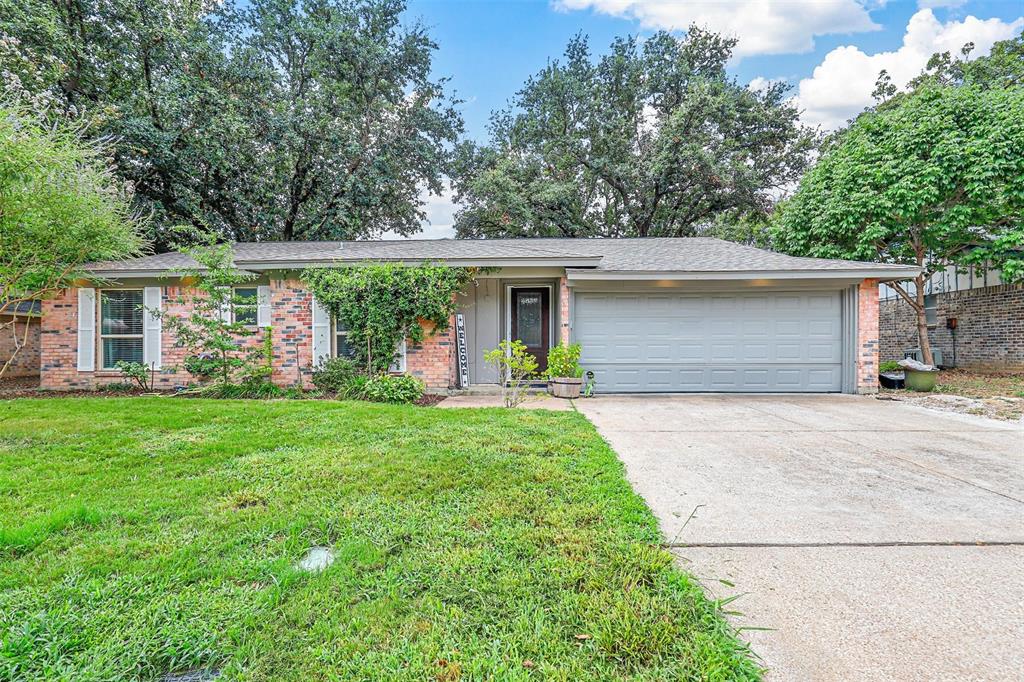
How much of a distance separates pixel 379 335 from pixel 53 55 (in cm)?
1140

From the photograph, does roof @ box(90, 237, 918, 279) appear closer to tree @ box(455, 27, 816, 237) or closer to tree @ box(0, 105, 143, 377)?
tree @ box(0, 105, 143, 377)

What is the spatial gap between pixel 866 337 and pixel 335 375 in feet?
Result: 31.2

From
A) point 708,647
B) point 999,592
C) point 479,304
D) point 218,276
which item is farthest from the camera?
point 479,304

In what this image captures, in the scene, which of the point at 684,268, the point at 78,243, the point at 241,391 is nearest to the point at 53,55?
the point at 78,243

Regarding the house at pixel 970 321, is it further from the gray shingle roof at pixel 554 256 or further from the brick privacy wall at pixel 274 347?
the brick privacy wall at pixel 274 347

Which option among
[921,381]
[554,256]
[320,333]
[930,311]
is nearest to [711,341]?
[554,256]

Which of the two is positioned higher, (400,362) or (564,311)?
(564,311)

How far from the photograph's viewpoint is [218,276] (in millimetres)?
7215

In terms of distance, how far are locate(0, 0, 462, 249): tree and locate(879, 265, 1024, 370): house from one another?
15.9m

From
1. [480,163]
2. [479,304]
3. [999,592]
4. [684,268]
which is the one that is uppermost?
[480,163]

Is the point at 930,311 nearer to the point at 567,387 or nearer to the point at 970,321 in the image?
the point at 970,321

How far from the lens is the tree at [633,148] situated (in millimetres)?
15531

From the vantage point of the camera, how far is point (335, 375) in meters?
7.62

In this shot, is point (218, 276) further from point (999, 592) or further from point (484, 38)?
point (484, 38)
